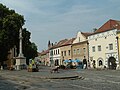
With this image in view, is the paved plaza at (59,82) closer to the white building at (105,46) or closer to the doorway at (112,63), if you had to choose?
the doorway at (112,63)

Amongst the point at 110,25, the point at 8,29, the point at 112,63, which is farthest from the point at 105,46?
the point at 8,29

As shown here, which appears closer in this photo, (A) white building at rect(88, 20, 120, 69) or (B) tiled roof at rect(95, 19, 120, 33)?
(A) white building at rect(88, 20, 120, 69)

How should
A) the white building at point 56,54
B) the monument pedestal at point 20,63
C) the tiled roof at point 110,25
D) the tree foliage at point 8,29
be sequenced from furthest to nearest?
the white building at point 56,54 → the tiled roof at point 110,25 → the tree foliage at point 8,29 → the monument pedestal at point 20,63

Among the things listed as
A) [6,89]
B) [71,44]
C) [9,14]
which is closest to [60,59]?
[71,44]

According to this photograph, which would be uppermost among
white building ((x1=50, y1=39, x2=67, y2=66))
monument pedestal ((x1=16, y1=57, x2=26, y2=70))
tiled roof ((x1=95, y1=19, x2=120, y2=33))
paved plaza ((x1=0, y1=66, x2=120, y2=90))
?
tiled roof ((x1=95, y1=19, x2=120, y2=33))

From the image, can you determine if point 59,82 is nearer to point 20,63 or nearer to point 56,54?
point 20,63

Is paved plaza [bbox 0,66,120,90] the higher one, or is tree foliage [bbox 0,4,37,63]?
tree foliage [bbox 0,4,37,63]

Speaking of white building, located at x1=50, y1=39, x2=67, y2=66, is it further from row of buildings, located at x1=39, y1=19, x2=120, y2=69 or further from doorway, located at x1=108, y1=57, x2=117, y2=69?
doorway, located at x1=108, y1=57, x2=117, y2=69

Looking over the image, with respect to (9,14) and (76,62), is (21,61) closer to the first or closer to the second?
(9,14)

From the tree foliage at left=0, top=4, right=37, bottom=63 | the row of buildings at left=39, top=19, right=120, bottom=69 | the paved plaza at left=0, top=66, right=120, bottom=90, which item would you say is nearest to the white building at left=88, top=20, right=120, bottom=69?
the row of buildings at left=39, top=19, right=120, bottom=69

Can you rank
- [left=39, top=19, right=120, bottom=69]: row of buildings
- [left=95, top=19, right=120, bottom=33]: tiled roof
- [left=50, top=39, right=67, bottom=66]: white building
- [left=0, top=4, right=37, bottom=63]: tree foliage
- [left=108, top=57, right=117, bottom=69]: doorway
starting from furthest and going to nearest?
1. [left=50, top=39, right=67, bottom=66]: white building
2. [left=95, top=19, right=120, bottom=33]: tiled roof
3. [left=108, top=57, right=117, bottom=69]: doorway
4. [left=39, top=19, right=120, bottom=69]: row of buildings
5. [left=0, top=4, right=37, bottom=63]: tree foliage

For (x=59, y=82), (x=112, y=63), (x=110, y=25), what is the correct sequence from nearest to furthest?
(x=59, y=82), (x=112, y=63), (x=110, y=25)

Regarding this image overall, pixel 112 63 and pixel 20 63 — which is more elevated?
pixel 112 63

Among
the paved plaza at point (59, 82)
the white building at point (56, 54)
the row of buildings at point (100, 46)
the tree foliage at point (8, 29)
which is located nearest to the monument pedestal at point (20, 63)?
the tree foliage at point (8, 29)
